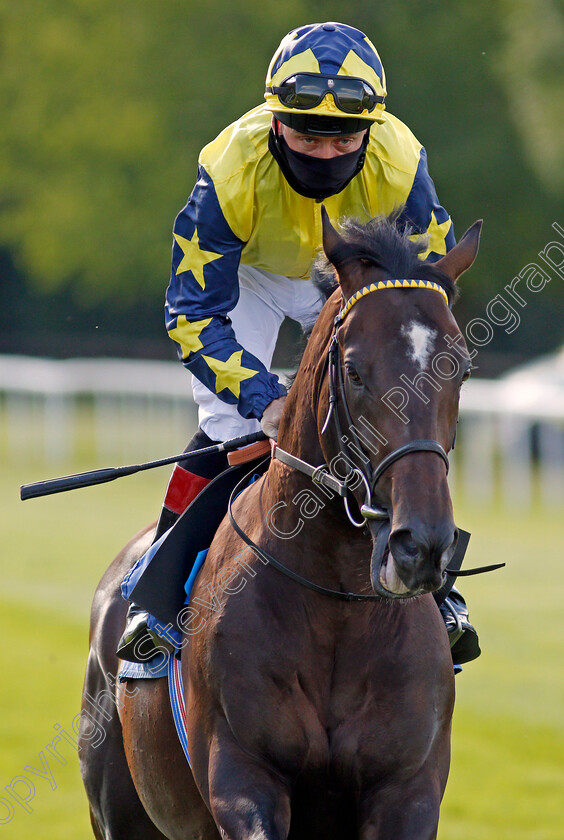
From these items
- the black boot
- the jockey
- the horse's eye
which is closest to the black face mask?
the jockey

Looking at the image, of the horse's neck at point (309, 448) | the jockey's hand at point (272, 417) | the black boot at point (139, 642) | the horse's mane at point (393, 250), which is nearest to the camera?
the horse's mane at point (393, 250)

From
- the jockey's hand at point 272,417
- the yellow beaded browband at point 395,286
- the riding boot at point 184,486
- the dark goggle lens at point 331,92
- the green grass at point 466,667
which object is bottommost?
the green grass at point 466,667

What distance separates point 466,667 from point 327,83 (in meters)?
5.77

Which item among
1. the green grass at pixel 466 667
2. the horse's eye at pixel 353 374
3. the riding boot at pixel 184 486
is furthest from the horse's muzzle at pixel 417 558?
the green grass at pixel 466 667

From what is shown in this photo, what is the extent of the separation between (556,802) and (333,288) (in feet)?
11.9

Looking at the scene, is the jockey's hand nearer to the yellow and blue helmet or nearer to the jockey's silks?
the jockey's silks

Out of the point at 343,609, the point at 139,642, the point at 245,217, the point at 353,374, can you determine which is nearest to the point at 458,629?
the point at 343,609

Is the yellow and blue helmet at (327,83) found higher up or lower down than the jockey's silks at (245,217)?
higher up

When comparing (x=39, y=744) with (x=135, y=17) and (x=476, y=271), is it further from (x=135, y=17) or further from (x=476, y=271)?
(x=135, y=17)

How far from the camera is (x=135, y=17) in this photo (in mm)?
23422

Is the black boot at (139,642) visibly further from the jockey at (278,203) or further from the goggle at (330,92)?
the goggle at (330,92)

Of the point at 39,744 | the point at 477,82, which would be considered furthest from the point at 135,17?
the point at 39,744

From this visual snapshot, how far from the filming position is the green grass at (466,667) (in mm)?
6074

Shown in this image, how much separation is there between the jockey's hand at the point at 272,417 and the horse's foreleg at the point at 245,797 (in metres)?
0.84
